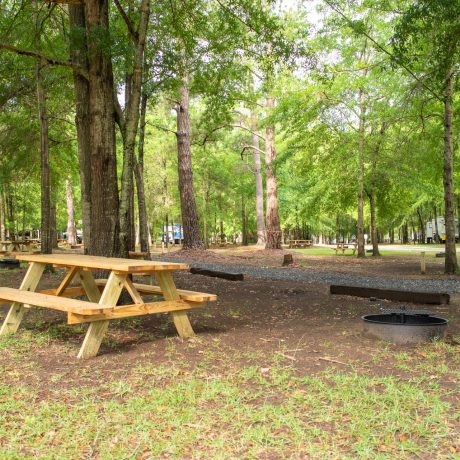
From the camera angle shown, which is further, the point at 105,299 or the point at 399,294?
the point at 399,294

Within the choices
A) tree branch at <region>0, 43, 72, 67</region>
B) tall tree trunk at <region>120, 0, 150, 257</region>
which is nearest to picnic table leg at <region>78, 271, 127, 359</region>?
tall tree trunk at <region>120, 0, 150, 257</region>

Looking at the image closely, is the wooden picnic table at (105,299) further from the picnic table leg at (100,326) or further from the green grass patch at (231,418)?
the green grass patch at (231,418)

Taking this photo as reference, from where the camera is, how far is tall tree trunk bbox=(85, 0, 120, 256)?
700 cm

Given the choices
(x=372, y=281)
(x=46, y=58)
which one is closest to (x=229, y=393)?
(x=46, y=58)

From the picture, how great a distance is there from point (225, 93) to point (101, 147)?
561 cm

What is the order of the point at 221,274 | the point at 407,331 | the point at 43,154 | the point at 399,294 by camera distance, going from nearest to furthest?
the point at 407,331 → the point at 399,294 → the point at 221,274 → the point at 43,154

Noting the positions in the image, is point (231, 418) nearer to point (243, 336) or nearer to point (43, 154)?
point (243, 336)

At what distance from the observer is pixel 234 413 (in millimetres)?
3400

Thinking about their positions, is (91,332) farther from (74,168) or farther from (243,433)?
(74,168)

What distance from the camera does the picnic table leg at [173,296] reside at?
17.8ft

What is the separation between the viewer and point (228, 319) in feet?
21.9

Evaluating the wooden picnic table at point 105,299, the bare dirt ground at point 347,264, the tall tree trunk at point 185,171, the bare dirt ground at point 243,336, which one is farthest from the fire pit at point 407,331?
the tall tree trunk at point 185,171

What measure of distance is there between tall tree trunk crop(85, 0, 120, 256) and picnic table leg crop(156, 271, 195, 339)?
1.93m

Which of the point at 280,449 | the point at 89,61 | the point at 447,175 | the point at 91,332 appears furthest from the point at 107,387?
the point at 447,175
